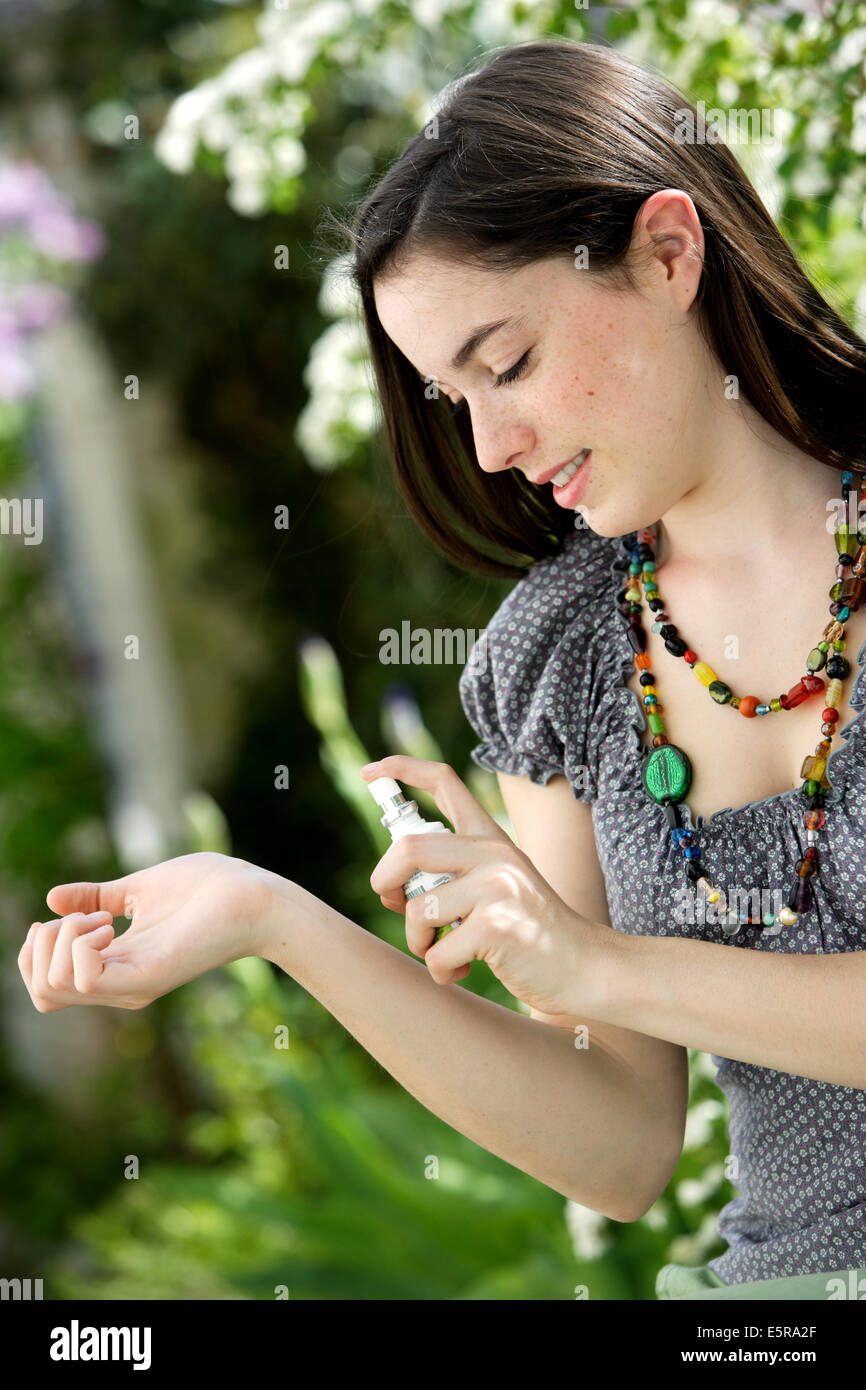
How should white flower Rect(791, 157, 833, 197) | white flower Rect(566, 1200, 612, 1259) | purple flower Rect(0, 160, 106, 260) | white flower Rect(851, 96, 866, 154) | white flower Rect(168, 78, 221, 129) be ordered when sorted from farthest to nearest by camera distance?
1. purple flower Rect(0, 160, 106, 260)
2. white flower Rect(168, 78, 221, 129)
3. white flower Rect(566, 1200, 612, 1259)
4. white flower Rect(791, 157, 833, 197)
5. white flower Rect(851, 96, 866, 154)

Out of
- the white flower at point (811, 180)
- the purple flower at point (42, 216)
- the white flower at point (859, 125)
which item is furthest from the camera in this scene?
the purple flower at point (42, 216)

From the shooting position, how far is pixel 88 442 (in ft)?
12.1

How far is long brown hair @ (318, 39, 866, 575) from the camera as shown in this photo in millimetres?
973

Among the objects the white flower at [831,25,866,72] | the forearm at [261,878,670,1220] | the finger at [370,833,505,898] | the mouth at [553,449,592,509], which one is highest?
the white flower at [831,25,866,72]

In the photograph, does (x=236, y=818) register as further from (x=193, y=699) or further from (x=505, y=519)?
(x=505, y=519)

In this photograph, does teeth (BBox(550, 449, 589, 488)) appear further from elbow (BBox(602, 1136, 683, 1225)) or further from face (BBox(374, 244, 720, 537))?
elbow (BBox(602, 1136, 683, 1225))

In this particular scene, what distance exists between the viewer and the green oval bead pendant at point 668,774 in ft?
3.59

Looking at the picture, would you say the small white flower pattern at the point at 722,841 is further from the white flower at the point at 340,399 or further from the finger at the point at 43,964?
the white flower at the point at 340,399

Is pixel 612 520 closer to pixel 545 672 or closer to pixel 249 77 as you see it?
pixel 545 672

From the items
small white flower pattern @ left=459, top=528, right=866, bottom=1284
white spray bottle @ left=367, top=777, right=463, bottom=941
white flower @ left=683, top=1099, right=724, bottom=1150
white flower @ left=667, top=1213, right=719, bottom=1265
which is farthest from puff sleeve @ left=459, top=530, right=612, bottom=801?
white flower @ left=667, top=1213, right=719, bottom=1265

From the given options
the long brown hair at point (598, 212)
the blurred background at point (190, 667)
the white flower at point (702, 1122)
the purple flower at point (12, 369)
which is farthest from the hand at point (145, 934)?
the purple flower at point (12, 369)

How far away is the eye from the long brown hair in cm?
6

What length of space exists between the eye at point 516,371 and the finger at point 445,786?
28cm

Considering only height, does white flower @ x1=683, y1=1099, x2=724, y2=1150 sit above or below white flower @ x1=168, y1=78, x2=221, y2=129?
below
